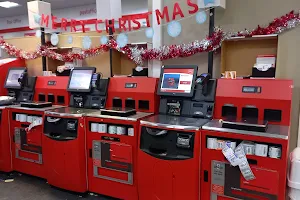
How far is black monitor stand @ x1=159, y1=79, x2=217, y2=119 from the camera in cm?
253

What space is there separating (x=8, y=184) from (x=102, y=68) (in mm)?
2389

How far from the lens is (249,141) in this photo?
6.55ft

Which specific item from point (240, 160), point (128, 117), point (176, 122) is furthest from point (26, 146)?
point (240, 160)

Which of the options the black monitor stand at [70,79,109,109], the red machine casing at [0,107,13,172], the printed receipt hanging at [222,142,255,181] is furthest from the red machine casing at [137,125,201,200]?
the red machine casing at [0,107,13,172]

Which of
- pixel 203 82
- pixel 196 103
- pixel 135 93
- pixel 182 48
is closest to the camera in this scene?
pixel 203 82

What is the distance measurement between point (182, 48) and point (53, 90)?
6.52 ft

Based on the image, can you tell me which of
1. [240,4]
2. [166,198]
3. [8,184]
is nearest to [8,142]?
[8,184]

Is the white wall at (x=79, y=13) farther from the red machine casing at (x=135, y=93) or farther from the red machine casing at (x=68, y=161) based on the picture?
the red machine casing at (x=68, y=161)

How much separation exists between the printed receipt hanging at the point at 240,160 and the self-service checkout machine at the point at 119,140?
957 millimetres

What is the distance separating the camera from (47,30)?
189 inches

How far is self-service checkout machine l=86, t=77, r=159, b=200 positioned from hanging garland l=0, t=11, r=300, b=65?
856 mm

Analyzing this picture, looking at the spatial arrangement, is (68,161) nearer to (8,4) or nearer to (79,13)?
(79,13)

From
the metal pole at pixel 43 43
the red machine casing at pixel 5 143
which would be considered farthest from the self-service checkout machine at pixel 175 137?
the metal pole at pixel 43 43

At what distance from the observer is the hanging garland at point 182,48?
3127 millimetres
